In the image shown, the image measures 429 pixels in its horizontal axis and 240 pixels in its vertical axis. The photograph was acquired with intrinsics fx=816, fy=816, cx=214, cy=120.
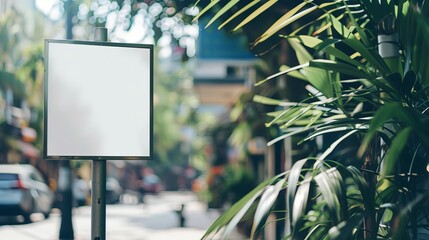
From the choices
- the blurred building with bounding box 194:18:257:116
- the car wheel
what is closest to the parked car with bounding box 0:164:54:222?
the car wheel

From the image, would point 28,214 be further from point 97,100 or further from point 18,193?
point 97,100

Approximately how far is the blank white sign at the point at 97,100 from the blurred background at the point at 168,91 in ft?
2.12

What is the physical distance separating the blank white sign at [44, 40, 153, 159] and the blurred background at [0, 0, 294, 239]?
647 mm

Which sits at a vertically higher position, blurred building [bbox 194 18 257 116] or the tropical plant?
blurred building [bbox 194 18 257 116]

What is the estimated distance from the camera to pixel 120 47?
6.00 metres

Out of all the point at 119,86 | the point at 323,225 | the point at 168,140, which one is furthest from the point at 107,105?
the point at 168,140

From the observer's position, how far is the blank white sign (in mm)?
5941

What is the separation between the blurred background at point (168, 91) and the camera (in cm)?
1098

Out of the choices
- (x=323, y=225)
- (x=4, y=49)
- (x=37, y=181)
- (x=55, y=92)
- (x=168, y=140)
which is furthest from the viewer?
(x=168, y=140)

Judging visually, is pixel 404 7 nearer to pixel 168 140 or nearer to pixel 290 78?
pixel 290 78

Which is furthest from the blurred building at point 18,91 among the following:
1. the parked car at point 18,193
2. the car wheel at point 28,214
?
the car wheel at point 28,214

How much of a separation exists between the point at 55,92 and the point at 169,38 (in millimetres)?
5597

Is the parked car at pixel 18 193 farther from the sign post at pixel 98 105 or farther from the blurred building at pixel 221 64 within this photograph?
the sign post at pixel 98 105

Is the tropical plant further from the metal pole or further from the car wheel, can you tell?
the car wheel
